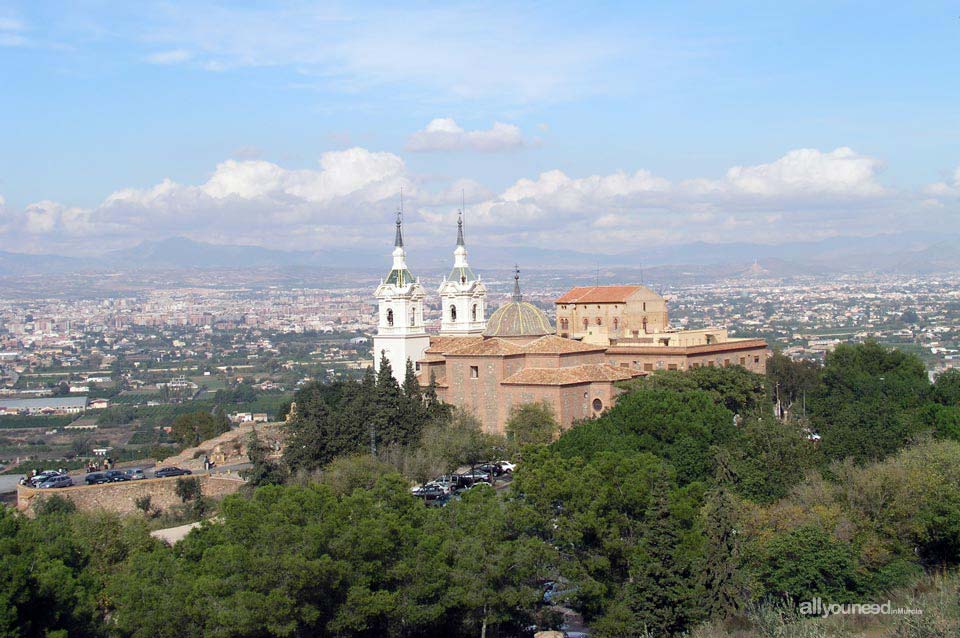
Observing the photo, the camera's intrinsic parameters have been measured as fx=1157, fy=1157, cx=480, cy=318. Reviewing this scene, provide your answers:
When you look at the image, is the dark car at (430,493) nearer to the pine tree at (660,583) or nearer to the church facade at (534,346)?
the church facade at (534,346)

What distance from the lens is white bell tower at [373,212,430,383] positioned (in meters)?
52.0

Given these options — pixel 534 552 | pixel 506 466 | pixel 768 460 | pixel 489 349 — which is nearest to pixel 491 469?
pixel 506 466

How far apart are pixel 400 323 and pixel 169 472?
12719 mm

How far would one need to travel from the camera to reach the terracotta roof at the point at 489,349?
44000 millimetres

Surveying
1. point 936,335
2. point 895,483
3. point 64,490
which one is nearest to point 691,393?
point 895,483

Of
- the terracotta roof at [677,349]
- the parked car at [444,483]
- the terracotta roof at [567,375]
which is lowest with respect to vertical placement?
the parked car at [444,483]

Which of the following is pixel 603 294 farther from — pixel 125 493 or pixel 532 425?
pixel 125 493

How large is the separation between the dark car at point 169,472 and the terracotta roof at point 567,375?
13161 mm

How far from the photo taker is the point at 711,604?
2302 cm

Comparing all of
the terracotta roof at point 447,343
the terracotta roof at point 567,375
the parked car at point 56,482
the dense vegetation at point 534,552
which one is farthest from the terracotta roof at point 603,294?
the parked car at point 56,482

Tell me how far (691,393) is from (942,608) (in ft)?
69.1

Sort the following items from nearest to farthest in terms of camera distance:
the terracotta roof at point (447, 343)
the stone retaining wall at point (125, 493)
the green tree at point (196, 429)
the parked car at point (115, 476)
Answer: the stone retaining wall at point (125, 493) < the parked car at point (115, 476) < the terracotta roof at point (447, 343) < the green tree at point (196, 429)

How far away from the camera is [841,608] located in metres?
22.1

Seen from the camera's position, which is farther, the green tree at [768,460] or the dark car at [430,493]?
the dark car at [430,493]
